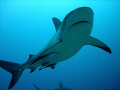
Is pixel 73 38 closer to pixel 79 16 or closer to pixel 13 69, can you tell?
pixel 79 16

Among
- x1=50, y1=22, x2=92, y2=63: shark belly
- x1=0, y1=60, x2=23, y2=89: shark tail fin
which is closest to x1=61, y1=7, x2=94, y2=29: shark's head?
x1=50, y1=22, x2=92, y2=63: shark belly

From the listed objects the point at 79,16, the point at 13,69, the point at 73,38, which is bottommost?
the point at 13,69

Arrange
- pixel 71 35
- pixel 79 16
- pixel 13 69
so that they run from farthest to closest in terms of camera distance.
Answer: pixel 13 69, pixel 71 35, pixel 79 16

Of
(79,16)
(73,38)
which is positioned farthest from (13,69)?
(79,16)

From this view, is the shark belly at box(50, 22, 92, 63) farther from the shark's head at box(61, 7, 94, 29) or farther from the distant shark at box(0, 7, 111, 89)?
the shark's head at box(61, 7, 94, 29)

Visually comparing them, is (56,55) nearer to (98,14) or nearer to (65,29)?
(65,29)

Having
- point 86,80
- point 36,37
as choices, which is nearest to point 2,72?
point 36,37

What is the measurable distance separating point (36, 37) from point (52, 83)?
17.3m

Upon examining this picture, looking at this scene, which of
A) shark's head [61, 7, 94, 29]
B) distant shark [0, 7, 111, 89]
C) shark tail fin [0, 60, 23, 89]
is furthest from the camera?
shark tail fin [0, 60, 23, 89]

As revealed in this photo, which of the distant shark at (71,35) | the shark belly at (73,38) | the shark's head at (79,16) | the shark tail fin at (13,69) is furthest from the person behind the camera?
the shark tail fin at (13,69)

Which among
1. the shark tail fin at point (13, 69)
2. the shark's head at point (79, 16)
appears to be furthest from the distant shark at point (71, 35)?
the shark tail fin at point (13, 69)

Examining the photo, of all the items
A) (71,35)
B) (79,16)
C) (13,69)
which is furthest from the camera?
(13,69)

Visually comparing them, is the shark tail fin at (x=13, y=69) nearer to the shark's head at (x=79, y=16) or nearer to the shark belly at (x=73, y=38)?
the shark belly at (x=73, y=38)

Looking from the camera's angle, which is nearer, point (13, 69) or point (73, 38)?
point (73, 38)
